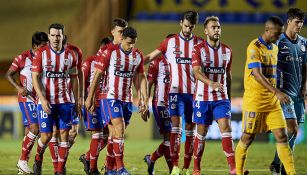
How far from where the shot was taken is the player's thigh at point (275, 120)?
962 cm

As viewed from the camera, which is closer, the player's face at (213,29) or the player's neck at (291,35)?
A: the player's face at (213,29)

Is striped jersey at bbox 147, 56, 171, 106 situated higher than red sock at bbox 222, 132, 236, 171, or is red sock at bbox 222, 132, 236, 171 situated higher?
striped jersey at bbox 147, 56, 171, 106

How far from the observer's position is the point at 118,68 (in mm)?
10766

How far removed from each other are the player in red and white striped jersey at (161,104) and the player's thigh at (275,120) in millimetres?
1989

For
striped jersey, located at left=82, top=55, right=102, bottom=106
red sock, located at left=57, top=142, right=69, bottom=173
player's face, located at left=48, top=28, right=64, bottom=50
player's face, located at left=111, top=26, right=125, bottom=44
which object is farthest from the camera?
striped jersey, located at left=82, top=55, right=102, bottom=106

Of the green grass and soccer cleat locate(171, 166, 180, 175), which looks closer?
soccer cleat locate(171, 166, 180, 175)

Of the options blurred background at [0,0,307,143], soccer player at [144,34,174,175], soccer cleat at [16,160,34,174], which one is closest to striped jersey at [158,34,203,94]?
soccer player at [144,34,174,175]

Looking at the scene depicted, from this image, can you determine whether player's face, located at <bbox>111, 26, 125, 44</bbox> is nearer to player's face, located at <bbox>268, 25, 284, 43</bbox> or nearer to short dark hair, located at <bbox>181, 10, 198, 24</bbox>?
short dark hair, located at <bbox>181, 10, 198, 24</bbox>

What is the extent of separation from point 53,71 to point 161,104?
156 cm

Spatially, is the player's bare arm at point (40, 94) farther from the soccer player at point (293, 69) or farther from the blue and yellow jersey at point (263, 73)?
the soccer player at point (293, 69)

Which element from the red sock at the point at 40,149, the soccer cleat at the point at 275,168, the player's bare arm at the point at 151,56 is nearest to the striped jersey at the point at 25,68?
the red sock at the point at 40,149

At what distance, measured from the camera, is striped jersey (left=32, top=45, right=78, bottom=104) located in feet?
35.1

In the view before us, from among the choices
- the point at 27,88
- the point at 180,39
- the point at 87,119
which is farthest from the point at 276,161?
the point at 27,88

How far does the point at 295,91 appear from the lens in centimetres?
1064
